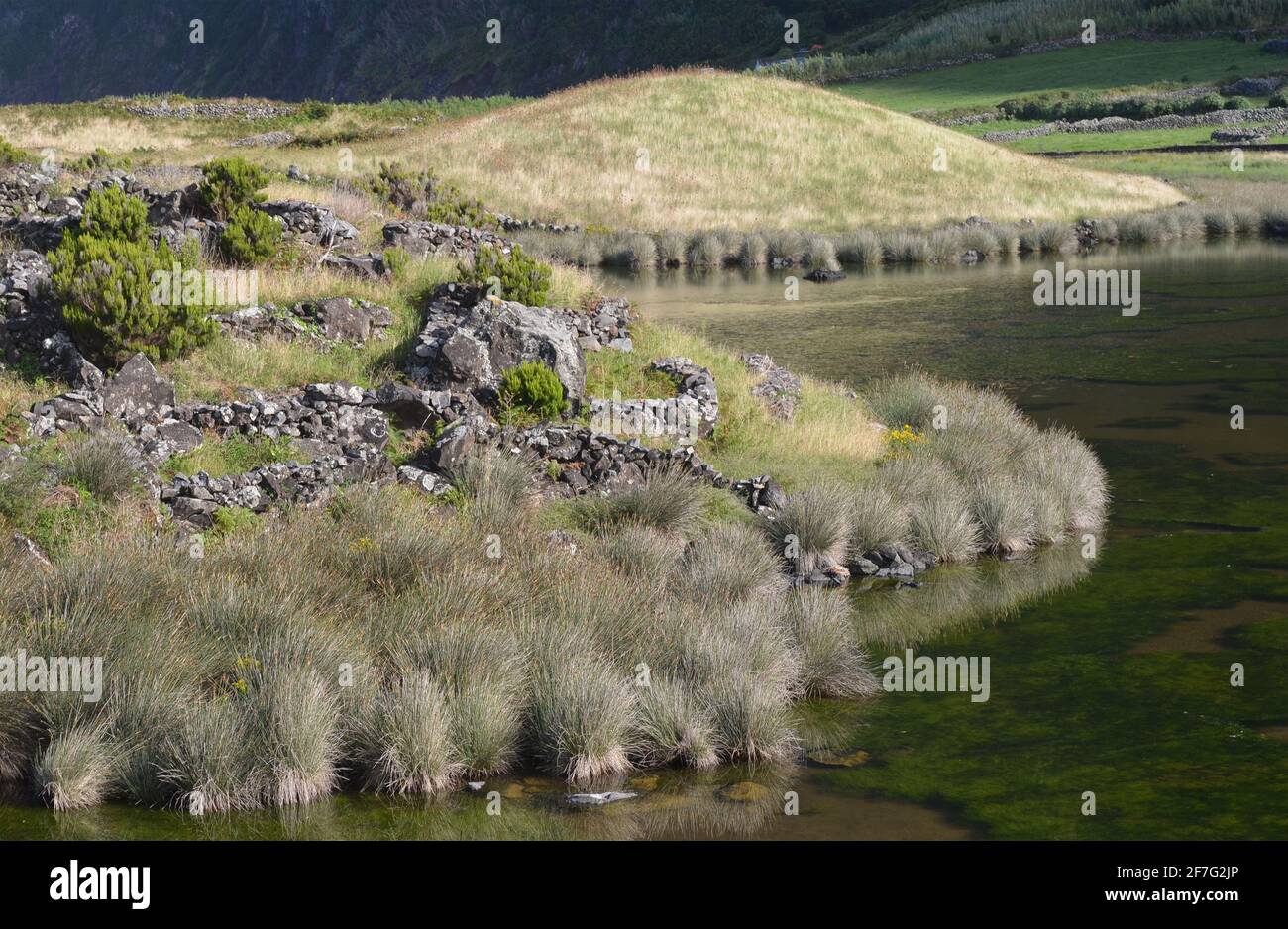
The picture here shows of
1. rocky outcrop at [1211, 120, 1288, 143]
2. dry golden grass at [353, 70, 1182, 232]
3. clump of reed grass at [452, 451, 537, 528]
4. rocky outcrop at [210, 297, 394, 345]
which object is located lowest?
clump of reed grass at [452, 451, 537, 528]

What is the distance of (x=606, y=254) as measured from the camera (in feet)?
163

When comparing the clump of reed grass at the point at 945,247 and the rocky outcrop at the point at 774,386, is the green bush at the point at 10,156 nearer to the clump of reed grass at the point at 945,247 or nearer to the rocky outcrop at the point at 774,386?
the rocky outcrop at the point at 774,386

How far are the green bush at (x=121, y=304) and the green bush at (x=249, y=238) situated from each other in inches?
111

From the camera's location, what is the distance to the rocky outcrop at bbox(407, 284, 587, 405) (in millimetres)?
18969

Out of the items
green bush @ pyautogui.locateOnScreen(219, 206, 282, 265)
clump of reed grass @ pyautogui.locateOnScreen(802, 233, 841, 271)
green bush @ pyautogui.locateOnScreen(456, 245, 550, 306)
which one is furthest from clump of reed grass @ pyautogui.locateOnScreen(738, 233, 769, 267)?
green bush @ pyautogui.locateOnScreen(219, 206, 282, 265)

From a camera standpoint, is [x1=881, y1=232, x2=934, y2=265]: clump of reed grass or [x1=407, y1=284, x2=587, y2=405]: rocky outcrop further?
[x1=881, y1=232, x2=934, y2=265]: clump of reed grass

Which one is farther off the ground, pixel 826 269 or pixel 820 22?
pixel 820 22

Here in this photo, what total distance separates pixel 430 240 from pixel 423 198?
17813 mm

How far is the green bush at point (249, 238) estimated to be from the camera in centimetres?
2178

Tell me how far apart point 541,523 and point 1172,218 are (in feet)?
153

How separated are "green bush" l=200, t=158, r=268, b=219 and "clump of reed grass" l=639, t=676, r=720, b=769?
16539 mm

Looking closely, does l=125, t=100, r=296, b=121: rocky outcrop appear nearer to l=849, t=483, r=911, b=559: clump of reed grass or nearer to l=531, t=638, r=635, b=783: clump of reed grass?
l=849, t=483, r=911, b=559: clump of reed grass
